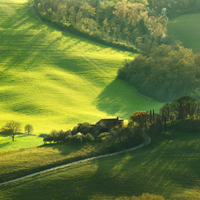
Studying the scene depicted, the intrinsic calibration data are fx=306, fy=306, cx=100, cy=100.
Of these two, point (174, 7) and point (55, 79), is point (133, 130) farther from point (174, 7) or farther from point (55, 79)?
point (174, 7)

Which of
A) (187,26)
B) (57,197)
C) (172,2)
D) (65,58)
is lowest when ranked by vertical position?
(57,197)

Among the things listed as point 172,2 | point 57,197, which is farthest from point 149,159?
point 172,2

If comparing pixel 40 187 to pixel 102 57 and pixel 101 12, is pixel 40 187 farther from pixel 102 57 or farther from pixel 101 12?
pixel 101 12

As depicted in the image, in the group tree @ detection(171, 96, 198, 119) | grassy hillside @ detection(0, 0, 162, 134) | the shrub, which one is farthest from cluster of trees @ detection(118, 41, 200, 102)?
the shrub

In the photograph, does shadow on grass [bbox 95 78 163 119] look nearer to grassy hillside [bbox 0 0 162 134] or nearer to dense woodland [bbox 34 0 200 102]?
grassy hillside [bbox 0 0 162 134]

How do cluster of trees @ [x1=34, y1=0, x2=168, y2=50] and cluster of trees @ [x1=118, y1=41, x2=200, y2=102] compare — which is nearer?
cluster of trees @ [x1=118, y1=41, x2=200, y2=102]

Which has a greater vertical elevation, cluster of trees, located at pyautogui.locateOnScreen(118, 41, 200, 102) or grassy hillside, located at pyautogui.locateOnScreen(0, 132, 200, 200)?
cluster of trees, located at pyautogui.locateOnScreen(118, 41, 200, 102)

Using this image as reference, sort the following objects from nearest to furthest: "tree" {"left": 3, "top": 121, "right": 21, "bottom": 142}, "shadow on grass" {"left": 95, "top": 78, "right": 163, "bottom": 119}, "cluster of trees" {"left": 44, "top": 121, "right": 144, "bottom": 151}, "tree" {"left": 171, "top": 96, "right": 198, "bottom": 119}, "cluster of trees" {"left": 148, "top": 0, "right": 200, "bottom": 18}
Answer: "cluster of trees" {"left": 44, "top": 121, "right": 144, "bottom": 151} < "tree" {"left": 171, "top": 96, "right": 198, "bottom": 119} < "tree" {"left": 3, "top": 121, "right": 21, "bottom": 142} < "shadow on grass" {"left": 95, "top": 78, "right": 163, "bottom": 119} < "cluster of trees" {"left": 148, "top": 0, "right": 200, "bottom": 18}
